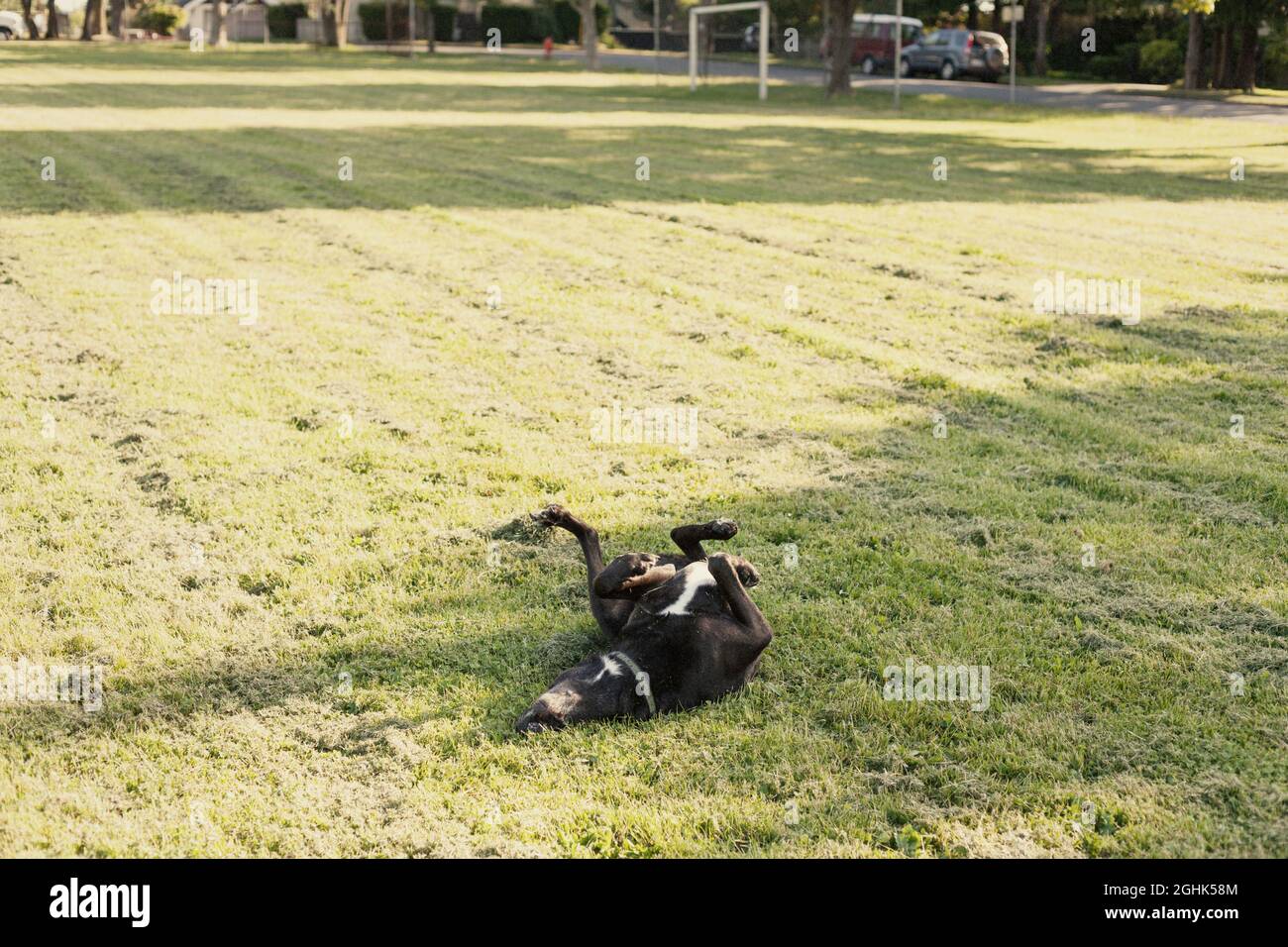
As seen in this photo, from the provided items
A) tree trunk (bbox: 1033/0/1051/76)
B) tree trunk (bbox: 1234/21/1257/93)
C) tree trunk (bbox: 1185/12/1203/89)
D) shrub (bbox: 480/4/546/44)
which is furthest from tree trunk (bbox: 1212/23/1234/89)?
shrub (bbox: 480/4/546/44)

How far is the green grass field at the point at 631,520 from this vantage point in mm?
3641

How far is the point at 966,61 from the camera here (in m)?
39.1

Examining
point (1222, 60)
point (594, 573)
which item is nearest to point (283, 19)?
point (1222, 60)

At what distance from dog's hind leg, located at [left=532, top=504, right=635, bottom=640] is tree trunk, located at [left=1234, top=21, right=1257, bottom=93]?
33.5 m

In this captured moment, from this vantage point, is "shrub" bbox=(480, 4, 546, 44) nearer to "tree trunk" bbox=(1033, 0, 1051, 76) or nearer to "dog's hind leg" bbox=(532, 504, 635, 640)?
"tree trunk" bbox=(1033, 0, 1051, 76)

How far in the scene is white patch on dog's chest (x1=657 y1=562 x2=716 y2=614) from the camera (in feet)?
13.6

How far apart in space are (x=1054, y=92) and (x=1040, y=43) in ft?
32.0

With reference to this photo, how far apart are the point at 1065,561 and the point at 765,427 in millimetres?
2119

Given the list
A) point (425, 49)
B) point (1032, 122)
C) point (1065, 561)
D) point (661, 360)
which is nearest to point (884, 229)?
point (661, 360)

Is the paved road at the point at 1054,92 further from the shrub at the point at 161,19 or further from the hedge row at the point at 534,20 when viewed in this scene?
the shrub at the point at 161,19

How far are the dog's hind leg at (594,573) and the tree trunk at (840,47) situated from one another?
88.6 ft

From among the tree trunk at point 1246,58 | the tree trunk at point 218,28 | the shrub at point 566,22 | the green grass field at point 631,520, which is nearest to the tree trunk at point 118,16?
the tree trunk at point 218,28
